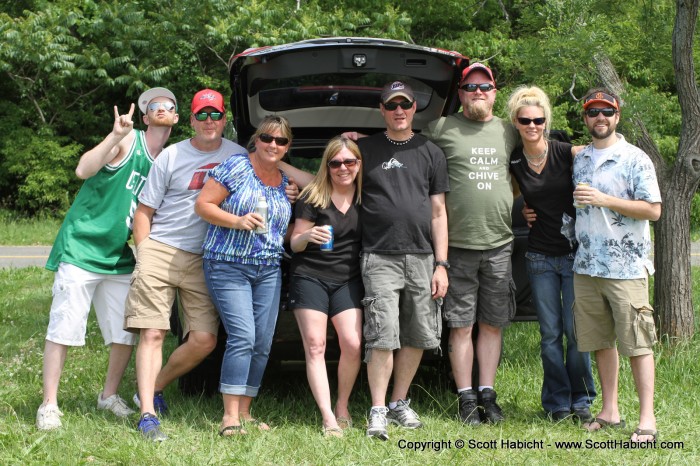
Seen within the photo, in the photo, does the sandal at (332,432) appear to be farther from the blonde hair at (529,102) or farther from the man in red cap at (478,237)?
the blonde hair at (529,102)

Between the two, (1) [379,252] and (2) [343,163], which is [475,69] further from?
(1) [379,252]

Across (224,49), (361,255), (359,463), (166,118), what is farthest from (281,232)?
(224,49)

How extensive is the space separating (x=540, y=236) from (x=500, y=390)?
3.63ft

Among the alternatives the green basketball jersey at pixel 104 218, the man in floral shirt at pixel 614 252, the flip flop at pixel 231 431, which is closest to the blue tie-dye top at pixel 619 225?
the man in floral shirt at pixel 614 252

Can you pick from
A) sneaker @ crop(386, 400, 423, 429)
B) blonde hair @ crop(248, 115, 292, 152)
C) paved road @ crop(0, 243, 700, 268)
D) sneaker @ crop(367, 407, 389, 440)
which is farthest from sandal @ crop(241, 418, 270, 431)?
paved road @ crop(0, 243, 700, 268)

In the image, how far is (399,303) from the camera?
14.3 ft

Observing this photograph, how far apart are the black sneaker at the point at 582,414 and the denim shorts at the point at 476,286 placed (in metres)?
0.65

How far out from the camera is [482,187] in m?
4.36

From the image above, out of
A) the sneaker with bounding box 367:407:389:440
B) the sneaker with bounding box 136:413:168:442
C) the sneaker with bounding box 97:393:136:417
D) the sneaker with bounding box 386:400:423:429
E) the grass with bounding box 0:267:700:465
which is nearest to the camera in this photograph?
the grass with bounding box 0:267:700:465

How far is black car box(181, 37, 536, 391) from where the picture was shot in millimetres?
4367

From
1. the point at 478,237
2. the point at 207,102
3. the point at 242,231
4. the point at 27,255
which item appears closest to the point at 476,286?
the point at 478,237

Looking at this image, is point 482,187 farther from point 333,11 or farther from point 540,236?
point 333,11

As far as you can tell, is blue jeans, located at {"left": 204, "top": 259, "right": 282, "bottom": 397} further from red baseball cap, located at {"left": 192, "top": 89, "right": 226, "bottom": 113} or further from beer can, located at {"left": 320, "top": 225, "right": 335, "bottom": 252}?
red baseball cap, located at {"left": 192, "top": 89, "right": 226, "bottom": 113}

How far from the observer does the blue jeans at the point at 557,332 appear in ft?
14.6
